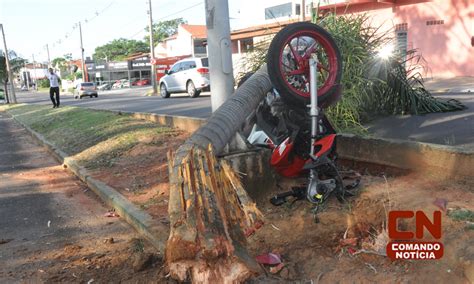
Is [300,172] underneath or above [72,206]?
above

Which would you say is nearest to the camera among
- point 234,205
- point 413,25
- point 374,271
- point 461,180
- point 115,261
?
point 374,271

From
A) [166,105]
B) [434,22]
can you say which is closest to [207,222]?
[166,105]

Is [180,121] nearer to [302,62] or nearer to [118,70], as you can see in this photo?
[302,62]

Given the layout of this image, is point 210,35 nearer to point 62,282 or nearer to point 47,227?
point 47,227

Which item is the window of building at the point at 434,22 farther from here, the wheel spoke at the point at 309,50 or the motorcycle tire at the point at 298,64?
the wheel spoke at the point at 309,50

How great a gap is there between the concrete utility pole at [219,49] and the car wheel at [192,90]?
15.1 m

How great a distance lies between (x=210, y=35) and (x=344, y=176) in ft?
7.79

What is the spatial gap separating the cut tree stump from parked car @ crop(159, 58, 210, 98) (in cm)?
1661

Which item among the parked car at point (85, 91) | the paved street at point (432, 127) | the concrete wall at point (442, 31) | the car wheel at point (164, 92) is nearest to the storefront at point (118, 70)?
the parked car at point (85, 91)

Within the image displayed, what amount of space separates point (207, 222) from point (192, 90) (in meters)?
Answer: 18.1

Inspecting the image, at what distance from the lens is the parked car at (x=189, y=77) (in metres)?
20.1

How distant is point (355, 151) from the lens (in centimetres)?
533

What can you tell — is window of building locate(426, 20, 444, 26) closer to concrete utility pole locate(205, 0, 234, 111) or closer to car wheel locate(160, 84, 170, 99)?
car wheel locate(160, 84, 170, 99)

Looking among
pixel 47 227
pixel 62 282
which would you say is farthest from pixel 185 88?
pixel 62 282
